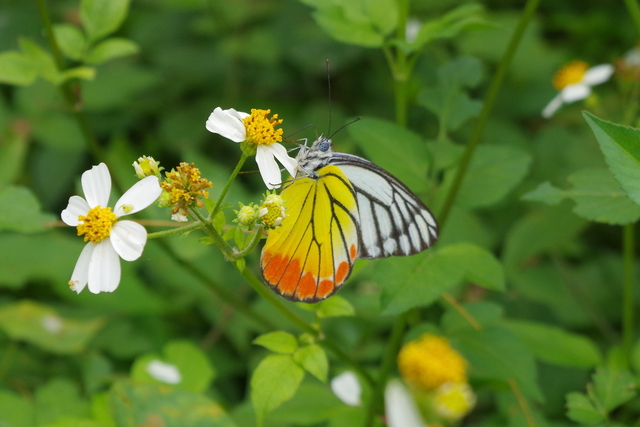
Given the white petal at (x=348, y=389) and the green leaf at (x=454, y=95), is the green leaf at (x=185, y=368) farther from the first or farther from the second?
the green leaf at (x=454, y=95)

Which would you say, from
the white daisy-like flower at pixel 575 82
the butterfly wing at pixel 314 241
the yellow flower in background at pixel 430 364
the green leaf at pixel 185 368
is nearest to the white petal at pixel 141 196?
the butterfly wing at pixel 314 241

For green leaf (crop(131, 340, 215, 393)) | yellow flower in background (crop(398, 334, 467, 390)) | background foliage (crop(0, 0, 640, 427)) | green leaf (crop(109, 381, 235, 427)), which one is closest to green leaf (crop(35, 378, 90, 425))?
background foliage (crop(0, 0, 640, 427))

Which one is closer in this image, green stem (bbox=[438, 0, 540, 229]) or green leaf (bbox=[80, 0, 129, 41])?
green stem (bbox=[438, 0, 540, 229])

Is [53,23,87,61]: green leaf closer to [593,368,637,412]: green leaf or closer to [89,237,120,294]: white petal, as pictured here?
[89,237,120,294]: white petal

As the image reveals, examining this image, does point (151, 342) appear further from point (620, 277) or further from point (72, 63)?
point (620, 277)

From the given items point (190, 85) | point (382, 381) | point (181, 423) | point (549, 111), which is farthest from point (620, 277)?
point (190, 85)

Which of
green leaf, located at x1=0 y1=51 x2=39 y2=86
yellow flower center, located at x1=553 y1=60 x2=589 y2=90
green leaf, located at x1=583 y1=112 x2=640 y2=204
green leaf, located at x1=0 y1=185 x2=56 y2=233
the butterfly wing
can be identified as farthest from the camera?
yellow flower center, located at x1=553 y1=60 x2=589 y2=90

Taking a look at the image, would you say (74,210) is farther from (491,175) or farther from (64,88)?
(491,175)
